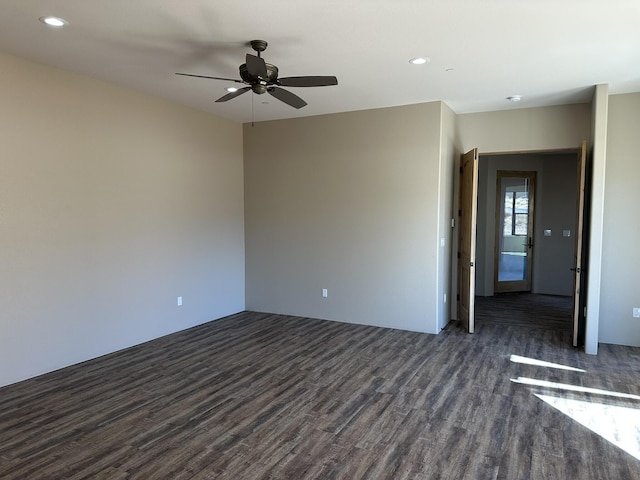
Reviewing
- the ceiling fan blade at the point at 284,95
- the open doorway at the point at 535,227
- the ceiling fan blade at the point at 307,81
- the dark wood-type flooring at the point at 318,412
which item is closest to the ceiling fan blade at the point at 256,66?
the ceiling fan blade at the point at 307,81

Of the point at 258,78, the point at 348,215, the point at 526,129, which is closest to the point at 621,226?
the point at 526,129

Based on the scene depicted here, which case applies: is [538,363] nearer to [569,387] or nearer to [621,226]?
[569,387]

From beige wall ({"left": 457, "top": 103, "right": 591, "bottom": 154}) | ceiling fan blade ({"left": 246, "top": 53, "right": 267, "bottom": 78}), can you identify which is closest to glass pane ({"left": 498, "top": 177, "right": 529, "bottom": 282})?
beige wall ({"left": 457, "top": 103, "right": 591, "bottom": 154})

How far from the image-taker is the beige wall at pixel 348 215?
5328 mm

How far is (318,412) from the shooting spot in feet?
10.7

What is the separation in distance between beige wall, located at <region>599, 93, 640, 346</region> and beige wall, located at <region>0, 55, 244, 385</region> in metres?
4.97

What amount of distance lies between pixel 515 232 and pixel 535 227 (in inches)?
14.6

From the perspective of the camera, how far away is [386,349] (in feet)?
15.6

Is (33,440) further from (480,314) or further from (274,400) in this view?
(480,314)

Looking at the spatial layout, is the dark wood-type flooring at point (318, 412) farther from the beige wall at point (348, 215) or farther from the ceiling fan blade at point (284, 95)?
the ceiling fan blade at point (284, 95)

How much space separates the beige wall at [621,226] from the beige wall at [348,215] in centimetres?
191

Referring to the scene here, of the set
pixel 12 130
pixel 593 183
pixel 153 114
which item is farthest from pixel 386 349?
pixel 12 130

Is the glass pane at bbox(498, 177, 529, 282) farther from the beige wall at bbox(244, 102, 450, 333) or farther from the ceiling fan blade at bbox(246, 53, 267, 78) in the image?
the ceiling fan blade at bbox(246, 53, 267, 78)

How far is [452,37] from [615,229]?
3312mm
